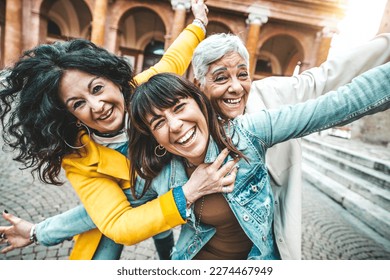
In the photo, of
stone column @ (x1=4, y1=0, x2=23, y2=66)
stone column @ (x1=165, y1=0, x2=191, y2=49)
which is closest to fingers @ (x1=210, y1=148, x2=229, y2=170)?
stone column @ (x1=165, y1=0, x2=191, y2=49)

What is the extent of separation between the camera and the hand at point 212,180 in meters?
1.09

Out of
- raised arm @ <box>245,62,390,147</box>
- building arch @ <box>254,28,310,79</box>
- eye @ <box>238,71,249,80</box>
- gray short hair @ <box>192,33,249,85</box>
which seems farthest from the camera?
building arch @ <box>254,28,310,79</box>

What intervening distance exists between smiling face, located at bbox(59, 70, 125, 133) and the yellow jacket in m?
0.14

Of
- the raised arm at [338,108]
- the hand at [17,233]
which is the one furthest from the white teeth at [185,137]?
the hand at [17,233]

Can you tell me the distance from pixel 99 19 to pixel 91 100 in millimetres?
9245

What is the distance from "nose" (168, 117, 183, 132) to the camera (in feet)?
3.40

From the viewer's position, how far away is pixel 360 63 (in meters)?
1.41

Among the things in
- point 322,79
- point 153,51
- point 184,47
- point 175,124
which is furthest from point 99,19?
point 175,124

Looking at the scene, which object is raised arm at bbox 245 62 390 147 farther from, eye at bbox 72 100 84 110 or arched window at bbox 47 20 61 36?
arched window at bbox 47 20 61 36

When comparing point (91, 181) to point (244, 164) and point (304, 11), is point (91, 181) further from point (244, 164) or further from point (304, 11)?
point (304, 11)

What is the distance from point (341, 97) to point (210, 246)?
1050 mm

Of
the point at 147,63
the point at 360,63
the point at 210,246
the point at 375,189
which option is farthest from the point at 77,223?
the point at 147,63

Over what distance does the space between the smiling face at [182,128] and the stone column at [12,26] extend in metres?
10.8

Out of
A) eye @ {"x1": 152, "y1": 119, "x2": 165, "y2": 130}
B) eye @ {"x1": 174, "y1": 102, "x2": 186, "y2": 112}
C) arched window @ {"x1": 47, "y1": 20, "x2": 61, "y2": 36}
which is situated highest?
arched window @ {"x1": 47, "y1": 20, "x2": 61, "y2": 36}
